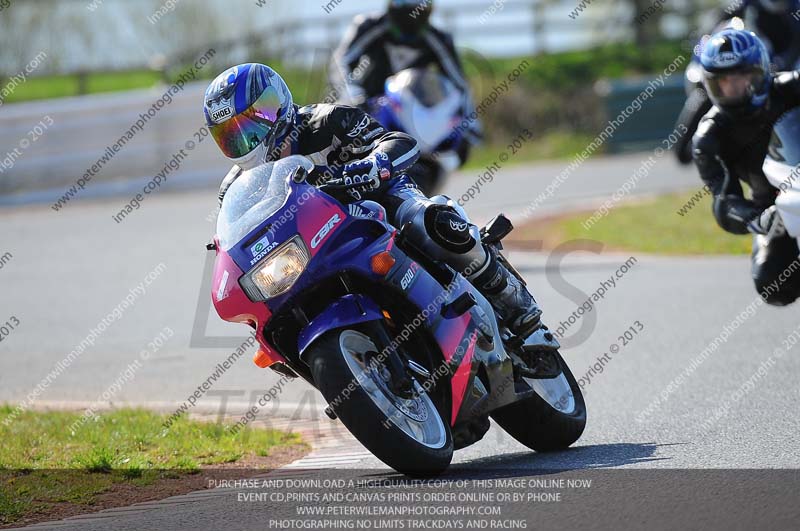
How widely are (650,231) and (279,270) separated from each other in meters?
10.9

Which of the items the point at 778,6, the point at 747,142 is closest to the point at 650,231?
the point at 778,6

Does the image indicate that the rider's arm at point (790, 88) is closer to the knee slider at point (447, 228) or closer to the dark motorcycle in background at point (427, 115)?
the knee slider at point (447, 228)

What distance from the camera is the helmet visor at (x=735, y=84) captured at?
25.8 ft

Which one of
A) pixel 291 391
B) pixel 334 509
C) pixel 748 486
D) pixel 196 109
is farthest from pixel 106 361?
pixel 196 109

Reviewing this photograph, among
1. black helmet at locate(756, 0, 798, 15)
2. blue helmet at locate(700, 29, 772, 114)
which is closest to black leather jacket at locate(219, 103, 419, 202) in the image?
blue helmet at locate(700, 29, 772, 114)

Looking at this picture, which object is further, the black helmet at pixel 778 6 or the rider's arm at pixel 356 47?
the black helmet at pixel 778 6

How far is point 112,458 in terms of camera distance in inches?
266

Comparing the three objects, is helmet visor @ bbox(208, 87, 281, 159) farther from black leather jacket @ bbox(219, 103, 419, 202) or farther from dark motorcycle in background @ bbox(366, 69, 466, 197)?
dark motorcycle in background @ bbox(366, 69, 466, 197)

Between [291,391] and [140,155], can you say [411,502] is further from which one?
[140,155]

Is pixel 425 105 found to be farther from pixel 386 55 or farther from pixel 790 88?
pixel 790 88

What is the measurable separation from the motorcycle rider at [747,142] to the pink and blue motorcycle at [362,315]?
8.55ft

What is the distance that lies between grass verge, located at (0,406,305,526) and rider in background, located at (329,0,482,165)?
5.83 m

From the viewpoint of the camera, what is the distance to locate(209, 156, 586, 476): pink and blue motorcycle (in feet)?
17.5

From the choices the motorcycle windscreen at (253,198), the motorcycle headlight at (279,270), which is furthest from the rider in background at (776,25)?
the motorcycle headlight at (279,270)
